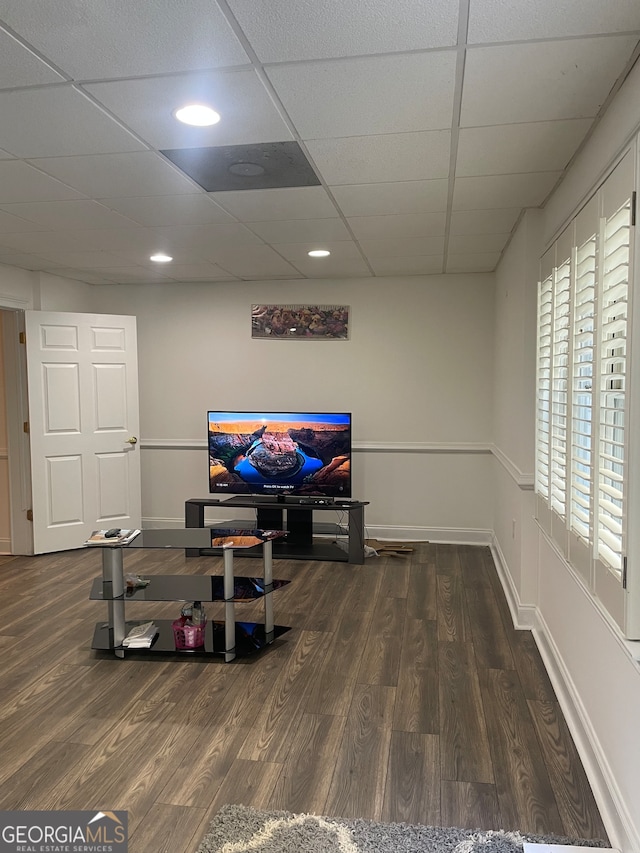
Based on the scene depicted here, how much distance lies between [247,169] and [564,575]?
7.59 ft

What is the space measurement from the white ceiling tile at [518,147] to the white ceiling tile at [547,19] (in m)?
0.61

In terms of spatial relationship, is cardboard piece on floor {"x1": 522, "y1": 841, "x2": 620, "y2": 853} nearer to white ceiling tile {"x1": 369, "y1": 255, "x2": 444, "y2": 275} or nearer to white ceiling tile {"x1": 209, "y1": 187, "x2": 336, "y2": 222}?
white ceiling tile {"x1": 209, "y1": 187, "x2": 336, "y2": 222}

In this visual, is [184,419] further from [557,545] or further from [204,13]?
[204,13]

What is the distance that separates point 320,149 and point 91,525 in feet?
13.5

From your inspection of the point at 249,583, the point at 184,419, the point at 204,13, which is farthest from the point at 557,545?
the point at 184,419

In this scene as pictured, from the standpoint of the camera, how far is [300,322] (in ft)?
18.7

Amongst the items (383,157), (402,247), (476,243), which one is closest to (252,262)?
(402,247)

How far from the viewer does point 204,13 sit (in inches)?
62.4

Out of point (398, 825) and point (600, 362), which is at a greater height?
point (600, 362)

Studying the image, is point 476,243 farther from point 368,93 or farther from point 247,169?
point 368,93

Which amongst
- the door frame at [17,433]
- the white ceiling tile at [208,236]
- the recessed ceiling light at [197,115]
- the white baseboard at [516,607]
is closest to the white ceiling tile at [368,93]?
the recessed ceiling light at [197,115]

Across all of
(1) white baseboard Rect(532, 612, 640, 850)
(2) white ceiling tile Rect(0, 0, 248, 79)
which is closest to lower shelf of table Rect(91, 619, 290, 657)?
(1) white baseboard Rect(532, 612, 640, 850)

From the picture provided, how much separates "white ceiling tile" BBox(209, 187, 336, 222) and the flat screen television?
208 centimetres

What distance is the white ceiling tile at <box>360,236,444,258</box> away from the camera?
4094mm
